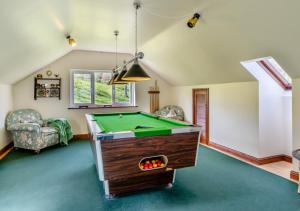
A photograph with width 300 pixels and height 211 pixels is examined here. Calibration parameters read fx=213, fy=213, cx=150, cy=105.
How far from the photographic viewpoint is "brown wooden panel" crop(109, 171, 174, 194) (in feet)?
8.95

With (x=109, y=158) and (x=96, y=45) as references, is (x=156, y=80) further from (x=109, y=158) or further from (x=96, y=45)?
(x=109, y=158)

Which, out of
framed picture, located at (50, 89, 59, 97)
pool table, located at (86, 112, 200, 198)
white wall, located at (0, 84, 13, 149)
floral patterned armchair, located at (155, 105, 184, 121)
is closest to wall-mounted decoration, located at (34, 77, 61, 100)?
framed picture, located at (50, 89, 59, 97)

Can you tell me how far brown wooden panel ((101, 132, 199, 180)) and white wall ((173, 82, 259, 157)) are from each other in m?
1.94

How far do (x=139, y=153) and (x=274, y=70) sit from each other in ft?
10.2

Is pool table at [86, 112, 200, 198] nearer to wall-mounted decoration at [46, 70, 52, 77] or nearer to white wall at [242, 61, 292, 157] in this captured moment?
white wall at [242, 61, 292, 157]

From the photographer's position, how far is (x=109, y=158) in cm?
227

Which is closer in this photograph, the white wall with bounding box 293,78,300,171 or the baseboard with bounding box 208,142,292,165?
the white wall with bounding box 293,78,300,171

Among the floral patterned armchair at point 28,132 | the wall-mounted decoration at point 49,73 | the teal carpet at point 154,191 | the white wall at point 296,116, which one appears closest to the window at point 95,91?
the wall-mounted decoration at point 49,73

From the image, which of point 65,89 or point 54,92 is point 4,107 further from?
point 65,89

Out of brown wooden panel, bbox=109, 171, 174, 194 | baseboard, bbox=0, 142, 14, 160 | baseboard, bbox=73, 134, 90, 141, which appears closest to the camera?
brown wooden panel, bbox=109, 171, 174, 194

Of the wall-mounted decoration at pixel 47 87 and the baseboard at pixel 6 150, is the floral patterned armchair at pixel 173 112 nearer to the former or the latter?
the wall-mounted decoration at pixel 47 87

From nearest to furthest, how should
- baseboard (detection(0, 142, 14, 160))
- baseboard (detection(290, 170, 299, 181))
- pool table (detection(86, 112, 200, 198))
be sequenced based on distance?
pool table (detection(86, 112, 200, 198)), baseboard (detection(290, 170, 299, 181)), baseboard (detection(0, 142, 14, 160))

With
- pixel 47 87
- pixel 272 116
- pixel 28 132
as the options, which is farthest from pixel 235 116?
pixel 47 87

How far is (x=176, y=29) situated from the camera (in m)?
3.89
